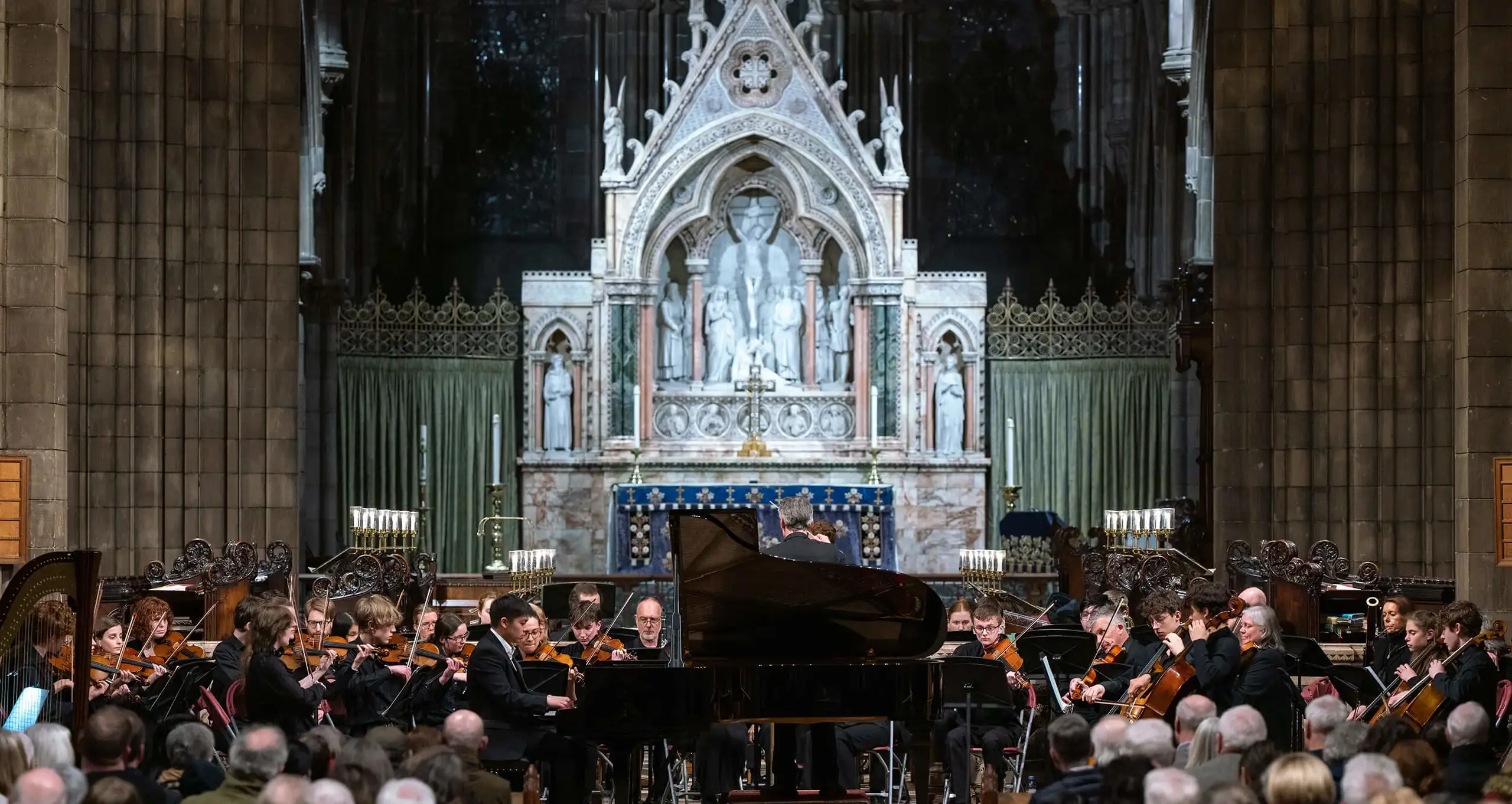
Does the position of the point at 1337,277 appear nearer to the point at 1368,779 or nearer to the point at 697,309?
the point at 697,309

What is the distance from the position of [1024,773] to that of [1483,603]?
357cm

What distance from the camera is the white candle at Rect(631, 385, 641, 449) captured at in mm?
21094

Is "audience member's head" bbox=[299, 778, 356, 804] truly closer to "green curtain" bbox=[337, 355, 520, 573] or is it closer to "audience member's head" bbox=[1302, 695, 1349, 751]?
"audience member's head" bbox=[1302, 695, 1349, 751]

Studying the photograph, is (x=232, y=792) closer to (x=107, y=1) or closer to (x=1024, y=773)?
(x=1024, y=773)

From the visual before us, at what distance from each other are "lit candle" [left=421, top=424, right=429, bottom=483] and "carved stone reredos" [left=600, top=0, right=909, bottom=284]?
2.58 m

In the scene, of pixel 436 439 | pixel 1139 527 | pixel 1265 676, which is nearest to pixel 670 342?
pixel 436 439

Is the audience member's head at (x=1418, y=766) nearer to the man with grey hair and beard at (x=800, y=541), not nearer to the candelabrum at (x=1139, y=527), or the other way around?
the man with grey hair and beard at (x=800, y=541)

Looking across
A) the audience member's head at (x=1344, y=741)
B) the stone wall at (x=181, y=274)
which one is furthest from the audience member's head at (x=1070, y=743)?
the stone wall at (x=181, y=274)

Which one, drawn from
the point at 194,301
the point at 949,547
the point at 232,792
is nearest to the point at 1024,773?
the point at 232,792

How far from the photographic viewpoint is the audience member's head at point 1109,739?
255 inches

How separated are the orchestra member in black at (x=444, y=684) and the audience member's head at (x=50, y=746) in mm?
2844

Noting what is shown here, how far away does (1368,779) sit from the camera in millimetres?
5641

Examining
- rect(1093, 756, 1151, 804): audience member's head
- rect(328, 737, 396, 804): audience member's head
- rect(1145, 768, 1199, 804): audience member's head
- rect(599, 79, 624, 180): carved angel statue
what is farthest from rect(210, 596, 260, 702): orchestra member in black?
rect(599, 79, 624, 180): carved angel statue

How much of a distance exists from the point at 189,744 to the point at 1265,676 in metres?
4.55
